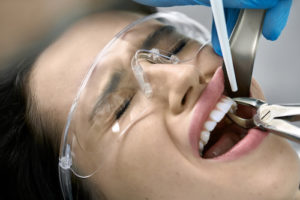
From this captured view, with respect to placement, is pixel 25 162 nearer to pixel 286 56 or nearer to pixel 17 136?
pixel 17 136

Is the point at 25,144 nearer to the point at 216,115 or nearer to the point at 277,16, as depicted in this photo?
the point at 216,115

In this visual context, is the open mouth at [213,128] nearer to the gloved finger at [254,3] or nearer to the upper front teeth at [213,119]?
the upper front teeth at [213,119]

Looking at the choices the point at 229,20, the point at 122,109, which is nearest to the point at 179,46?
the point at 229,20

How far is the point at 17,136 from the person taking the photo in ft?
3.18

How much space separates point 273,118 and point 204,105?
173 mm

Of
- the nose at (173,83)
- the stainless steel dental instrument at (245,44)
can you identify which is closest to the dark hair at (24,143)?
the nose at (173,83)

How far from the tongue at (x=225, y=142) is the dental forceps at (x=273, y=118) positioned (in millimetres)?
75

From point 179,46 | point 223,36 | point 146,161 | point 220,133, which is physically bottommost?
point 220,133

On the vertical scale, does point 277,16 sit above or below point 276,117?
above

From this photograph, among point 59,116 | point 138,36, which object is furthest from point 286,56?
point 59,116

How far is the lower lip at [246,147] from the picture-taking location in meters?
0.82

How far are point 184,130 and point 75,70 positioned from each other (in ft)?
1.08

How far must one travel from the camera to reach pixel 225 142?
3.11ft

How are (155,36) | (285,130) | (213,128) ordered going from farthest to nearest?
1. (155,36)
2. (213,128)
3. (285,130)
